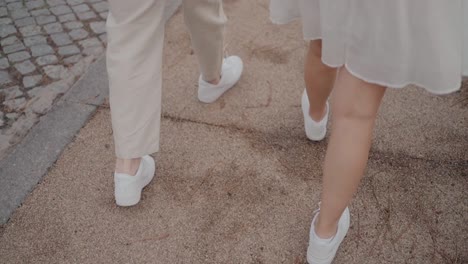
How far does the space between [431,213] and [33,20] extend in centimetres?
265

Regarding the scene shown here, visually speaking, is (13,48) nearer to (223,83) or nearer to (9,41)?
(9,41)

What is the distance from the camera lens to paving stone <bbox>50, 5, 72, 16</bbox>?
10.4ft

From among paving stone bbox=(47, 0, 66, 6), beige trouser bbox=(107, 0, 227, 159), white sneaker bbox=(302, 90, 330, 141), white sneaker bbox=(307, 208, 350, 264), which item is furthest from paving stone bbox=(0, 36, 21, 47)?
white sneaker bbox=(307, 208, 350, 264)

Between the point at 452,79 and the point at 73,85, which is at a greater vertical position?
the point at 452,79

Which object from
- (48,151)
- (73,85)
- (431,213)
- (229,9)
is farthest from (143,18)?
(229,9)

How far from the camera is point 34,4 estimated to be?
129 inches

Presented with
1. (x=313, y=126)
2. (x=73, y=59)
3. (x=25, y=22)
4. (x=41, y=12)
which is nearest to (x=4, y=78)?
(x=73, y=59)

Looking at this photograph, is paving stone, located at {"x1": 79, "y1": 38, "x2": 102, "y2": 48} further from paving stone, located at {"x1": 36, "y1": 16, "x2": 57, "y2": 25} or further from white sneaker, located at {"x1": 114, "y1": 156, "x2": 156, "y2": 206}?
white sneaker, located at {"x1": 114, "y1": 156, "x2": 156, "y2": 206}

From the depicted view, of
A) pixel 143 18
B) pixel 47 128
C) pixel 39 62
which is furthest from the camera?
pixel 39 62

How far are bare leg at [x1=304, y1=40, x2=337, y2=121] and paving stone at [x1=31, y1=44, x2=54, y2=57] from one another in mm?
1677

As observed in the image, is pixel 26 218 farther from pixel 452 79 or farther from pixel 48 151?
pixel 452 79

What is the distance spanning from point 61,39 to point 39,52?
0.18 metres

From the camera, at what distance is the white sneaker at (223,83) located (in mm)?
2451

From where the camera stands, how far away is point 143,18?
5.31 feet
